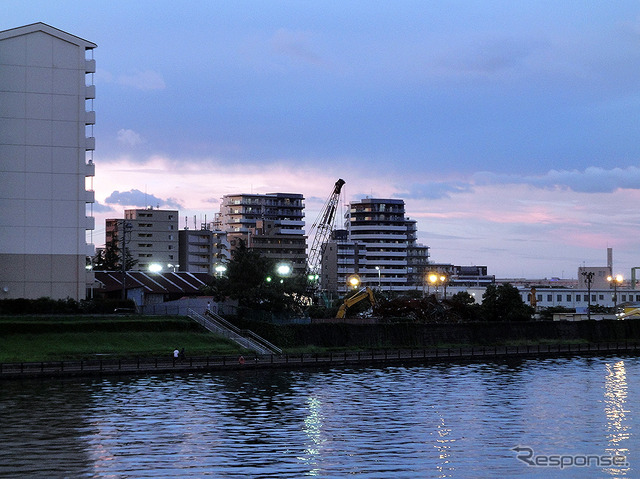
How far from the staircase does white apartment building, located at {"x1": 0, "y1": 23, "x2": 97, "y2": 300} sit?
17.0 meters

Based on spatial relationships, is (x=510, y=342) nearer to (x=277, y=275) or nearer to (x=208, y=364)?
(x=277, y=275)

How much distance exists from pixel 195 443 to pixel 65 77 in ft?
248

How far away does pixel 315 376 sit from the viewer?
87.1 metres

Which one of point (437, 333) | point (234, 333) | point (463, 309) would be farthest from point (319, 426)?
point (463, 309)

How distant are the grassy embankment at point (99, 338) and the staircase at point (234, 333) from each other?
1.73 m

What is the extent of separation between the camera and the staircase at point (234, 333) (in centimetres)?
10089

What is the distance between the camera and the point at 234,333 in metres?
105

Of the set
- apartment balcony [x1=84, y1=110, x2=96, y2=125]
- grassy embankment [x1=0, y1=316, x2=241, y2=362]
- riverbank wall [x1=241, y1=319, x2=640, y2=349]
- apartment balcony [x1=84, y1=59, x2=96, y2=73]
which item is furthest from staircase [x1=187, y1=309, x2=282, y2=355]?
apartment balcony [x1=84, y1=59, x2=96, y2=73]

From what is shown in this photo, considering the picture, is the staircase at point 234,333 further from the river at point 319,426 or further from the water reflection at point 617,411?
the water reflection at point 617,411

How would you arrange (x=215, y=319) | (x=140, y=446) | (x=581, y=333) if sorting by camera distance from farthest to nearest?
(x=581, y=333) → (x=215, y=319) → (x=140, y=446)

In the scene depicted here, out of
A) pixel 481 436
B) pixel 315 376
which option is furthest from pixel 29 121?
pixel 481 436

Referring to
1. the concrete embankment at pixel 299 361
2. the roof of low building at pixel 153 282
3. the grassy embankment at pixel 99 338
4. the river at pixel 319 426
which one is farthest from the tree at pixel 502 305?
the grassy embankment at pixel 99 338

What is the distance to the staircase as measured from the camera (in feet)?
331

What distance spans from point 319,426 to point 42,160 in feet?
229
